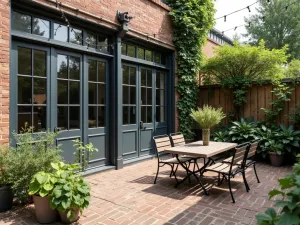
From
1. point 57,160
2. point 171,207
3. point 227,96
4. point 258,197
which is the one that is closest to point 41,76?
point 57,160

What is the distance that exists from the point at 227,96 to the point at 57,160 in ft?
19.1

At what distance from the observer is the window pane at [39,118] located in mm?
4137

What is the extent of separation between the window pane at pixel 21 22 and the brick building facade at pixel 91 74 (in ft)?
0.05

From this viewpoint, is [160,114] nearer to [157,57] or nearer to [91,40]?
[157,57]

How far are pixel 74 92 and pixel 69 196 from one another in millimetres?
2481

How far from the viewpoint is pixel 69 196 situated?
2801 mm

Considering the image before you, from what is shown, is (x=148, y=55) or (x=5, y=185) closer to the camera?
(x=5, y=185)

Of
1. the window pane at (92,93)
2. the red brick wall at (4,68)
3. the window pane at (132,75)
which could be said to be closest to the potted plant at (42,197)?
the red brick wall at (4,68)

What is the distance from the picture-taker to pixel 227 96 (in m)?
7.73

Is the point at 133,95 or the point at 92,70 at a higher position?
the point at 92,70

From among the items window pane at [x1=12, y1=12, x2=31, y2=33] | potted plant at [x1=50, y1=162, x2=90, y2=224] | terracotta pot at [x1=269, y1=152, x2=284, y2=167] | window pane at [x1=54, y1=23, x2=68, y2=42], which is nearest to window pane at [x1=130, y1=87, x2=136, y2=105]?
window pane at [x1=54, y1=23, x2=68, y2=42]

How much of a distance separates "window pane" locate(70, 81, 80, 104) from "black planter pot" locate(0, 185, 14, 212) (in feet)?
6.49

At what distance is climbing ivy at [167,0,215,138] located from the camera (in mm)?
7070

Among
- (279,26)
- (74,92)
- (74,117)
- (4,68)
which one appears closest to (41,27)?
(4,68)
